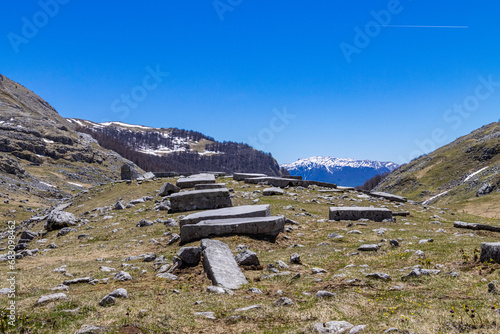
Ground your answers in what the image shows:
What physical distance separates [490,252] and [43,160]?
410 feet

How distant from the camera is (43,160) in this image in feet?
349

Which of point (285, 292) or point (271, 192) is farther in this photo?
point (271, 192)

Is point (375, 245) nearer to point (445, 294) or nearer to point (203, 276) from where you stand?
Result: point (445, 294)

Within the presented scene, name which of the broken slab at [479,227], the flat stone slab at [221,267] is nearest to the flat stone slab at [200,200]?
the flat stone slab at [221,267]

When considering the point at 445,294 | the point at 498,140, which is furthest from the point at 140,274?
the point at 498,140

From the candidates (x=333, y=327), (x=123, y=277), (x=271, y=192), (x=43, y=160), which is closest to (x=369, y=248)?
(x=333, y=327)

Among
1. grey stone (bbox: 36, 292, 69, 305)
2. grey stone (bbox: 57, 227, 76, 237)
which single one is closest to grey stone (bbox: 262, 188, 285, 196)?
grey stone (bbox: 57, 227, 76, 237)

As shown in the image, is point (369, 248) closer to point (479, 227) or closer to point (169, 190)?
point (479, 227)

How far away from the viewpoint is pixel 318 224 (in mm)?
17875

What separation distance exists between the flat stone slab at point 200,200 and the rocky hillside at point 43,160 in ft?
178

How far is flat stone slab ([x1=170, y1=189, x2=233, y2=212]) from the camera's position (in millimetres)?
21188

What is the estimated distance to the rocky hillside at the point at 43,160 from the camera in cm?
7188

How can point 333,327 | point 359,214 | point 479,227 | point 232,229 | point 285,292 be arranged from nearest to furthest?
point 333,327
point 285,292
point 232,229
point 479,227
point 359,214

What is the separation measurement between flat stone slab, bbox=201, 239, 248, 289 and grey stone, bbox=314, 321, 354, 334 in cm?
336
